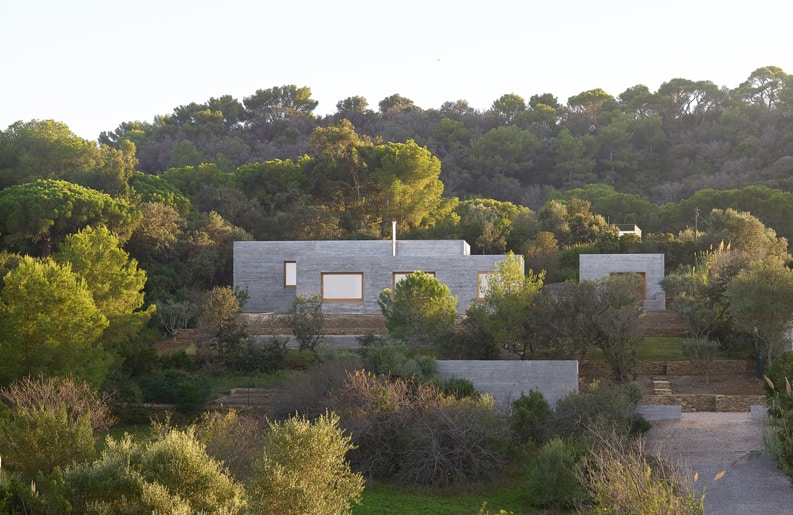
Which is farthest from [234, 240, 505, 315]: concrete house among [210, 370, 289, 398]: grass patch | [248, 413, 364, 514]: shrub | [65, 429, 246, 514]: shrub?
[65, 429, 246, 514]: shrub

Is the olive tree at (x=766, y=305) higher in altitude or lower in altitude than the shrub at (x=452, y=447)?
higher

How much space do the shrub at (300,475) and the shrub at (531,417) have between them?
7.32 metres

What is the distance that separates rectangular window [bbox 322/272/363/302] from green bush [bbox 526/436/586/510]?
13.9 m

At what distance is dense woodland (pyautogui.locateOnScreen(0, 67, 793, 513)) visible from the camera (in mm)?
17266

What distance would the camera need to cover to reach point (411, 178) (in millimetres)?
40688

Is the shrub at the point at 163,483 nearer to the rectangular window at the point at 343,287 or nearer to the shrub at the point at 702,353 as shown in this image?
the shrub at the point at 702,353

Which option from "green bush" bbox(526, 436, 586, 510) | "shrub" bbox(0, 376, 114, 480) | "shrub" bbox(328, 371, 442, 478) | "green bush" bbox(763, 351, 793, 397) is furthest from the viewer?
"green bush" bbox(763, 351, 793, 397)

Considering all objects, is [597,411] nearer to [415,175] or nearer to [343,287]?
[343,287]

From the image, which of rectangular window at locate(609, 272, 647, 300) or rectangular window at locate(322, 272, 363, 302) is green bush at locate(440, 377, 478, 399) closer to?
rectangular window at locate(322, 272, 363, 302)

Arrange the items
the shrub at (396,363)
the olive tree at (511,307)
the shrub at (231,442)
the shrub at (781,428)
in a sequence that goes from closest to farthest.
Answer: the shrub at (231,442)
the shrub at (781,428)
the shrub at (396,363)
the olive tree at (511,307)

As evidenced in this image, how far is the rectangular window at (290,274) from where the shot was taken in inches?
1313

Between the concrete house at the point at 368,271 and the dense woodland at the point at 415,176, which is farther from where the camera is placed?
the dense woodland at the point at 415,176

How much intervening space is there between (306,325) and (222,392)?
10.0 ft

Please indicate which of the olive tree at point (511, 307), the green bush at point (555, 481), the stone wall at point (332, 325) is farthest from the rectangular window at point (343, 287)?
the green bush at point (555, 481)
